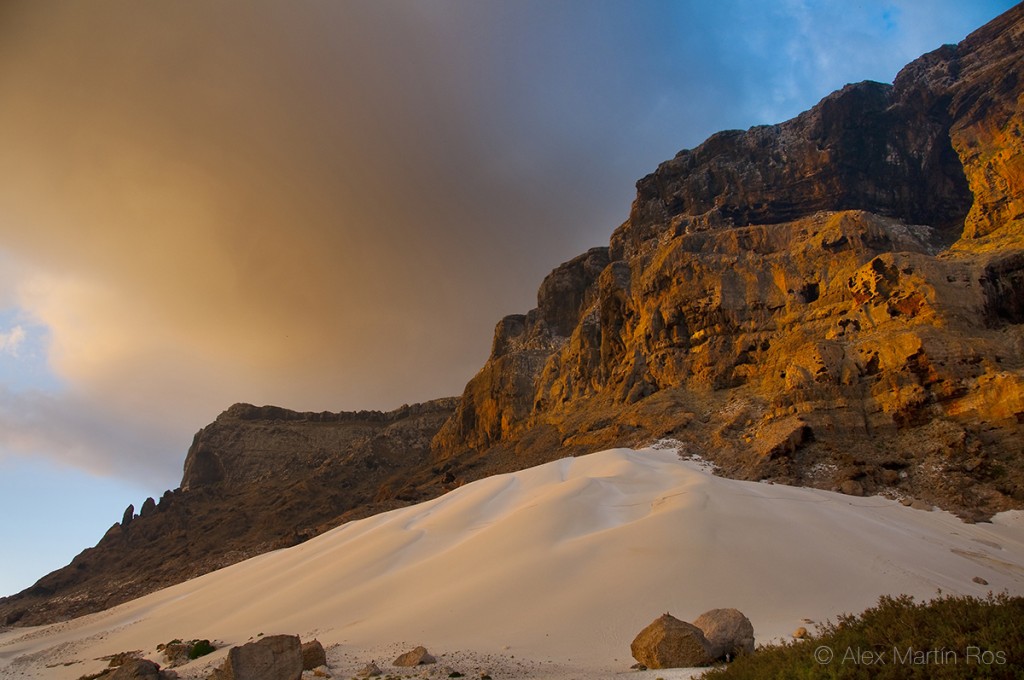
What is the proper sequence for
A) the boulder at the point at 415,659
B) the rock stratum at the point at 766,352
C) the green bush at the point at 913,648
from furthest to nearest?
the rock stratum at the point at 766,352
the boulder at the point at 415,659
the green bush at the point at 913,648

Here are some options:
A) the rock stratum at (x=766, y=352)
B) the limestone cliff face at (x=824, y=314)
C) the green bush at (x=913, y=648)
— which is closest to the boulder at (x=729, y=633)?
the green bush at (x=913, y=648)

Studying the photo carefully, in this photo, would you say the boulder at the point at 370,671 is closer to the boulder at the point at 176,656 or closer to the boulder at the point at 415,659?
the boulder at the point at 415,659

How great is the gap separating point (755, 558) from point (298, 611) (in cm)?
1119

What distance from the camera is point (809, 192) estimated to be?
5719 centimetres

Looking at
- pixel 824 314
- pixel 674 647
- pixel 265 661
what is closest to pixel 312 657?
pixel 265 661

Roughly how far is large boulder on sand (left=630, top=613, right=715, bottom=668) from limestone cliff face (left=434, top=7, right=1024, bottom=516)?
16.5 meters

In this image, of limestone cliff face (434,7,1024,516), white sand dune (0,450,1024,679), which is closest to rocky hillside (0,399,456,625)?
limestone cliff face (434,7,1024,516)

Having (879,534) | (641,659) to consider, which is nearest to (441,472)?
(879,534)

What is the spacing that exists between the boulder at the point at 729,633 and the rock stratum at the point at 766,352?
15.9 metres

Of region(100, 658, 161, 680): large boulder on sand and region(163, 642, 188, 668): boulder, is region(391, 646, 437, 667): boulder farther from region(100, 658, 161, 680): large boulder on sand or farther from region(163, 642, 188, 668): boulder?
region(163, 642, 188, 668): boulder

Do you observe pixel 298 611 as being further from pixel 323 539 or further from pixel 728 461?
pixel 728 461

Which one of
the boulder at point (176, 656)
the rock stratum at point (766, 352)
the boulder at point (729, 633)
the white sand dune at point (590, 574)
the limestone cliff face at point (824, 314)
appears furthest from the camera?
the rock stratum at point (766, 352)

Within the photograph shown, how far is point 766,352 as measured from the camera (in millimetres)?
34719

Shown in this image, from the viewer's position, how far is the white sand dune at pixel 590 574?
1010 cm
